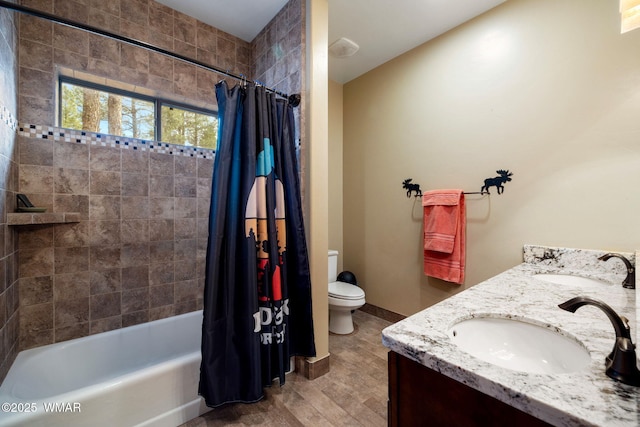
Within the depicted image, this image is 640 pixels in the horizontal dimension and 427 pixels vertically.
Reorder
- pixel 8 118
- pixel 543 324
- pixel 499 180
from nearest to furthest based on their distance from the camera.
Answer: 1. pixel 543 324
2. pixel 8 118
3. pixel 499 180

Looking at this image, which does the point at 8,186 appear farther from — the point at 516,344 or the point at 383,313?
the point at 383,313

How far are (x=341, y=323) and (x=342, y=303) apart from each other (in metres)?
0.26

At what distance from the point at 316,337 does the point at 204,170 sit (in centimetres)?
160

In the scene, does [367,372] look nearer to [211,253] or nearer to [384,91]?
[211,253]

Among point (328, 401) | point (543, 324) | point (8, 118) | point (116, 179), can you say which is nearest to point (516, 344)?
point (543, 324)

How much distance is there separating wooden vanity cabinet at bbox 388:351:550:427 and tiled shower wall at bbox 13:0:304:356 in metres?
1.73

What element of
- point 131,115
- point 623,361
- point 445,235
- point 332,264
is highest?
point 131,115

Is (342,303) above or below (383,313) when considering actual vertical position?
above

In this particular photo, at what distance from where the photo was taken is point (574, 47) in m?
1.59

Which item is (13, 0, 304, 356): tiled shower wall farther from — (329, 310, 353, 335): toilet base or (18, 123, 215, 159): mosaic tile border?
(329, 310, 353, 335): toilet base

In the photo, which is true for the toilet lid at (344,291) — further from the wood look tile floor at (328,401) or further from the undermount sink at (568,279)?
the undermount sink at (568,279)

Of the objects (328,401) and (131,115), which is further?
(131,115)

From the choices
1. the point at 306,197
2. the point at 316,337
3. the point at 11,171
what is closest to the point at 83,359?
the point at 11,171

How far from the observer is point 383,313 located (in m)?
2.65
